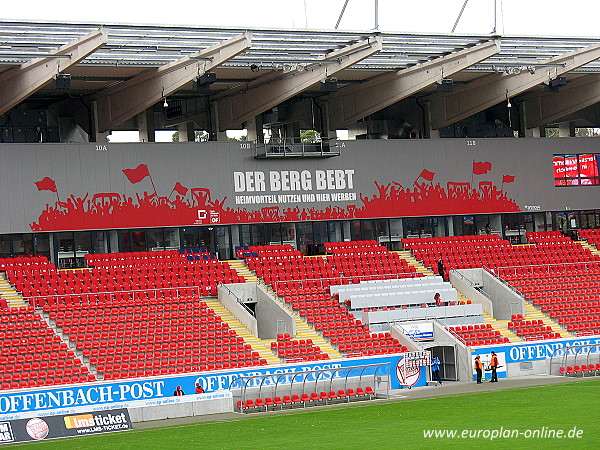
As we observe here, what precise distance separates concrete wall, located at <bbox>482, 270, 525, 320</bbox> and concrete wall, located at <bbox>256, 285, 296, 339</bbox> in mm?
9613

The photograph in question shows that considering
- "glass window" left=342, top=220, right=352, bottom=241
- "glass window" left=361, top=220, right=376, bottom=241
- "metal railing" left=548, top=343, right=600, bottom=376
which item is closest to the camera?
"metal railing" left=548, top=343, right=600, bottom=376

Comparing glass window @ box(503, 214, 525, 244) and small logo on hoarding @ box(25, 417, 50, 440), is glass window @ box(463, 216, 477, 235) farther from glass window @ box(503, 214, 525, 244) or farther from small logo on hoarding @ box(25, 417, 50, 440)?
small logo on hoarding @ box(25, 417, 50, 440)

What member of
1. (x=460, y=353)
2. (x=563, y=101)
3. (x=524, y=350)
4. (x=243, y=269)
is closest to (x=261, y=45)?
(x=243, y=269)

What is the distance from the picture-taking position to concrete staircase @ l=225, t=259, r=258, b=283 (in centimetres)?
4310

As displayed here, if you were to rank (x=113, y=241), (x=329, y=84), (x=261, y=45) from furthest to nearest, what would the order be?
A: (x=113, y=241) < (x=329, y=84) < (x=261, y=45)

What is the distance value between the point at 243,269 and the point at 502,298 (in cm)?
1037

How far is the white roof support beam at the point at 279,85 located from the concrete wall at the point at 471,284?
9.64m

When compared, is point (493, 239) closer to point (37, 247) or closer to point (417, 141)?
point (417, 141)

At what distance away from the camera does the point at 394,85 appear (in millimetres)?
45969

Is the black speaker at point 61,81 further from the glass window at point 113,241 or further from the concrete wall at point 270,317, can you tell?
the concrete wall at point 270,317

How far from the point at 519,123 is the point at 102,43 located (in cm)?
2482

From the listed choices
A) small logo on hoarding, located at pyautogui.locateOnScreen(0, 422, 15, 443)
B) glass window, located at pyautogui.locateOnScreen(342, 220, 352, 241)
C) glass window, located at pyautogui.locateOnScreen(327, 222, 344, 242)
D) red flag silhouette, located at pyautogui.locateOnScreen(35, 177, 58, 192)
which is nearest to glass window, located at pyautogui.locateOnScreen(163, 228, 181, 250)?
red flag silhouette, located at pyautogui.locateOnScreen(35, 177, 58, 192)

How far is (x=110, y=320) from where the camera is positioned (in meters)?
36.6

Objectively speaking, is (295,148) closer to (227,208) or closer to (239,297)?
(227,208)
